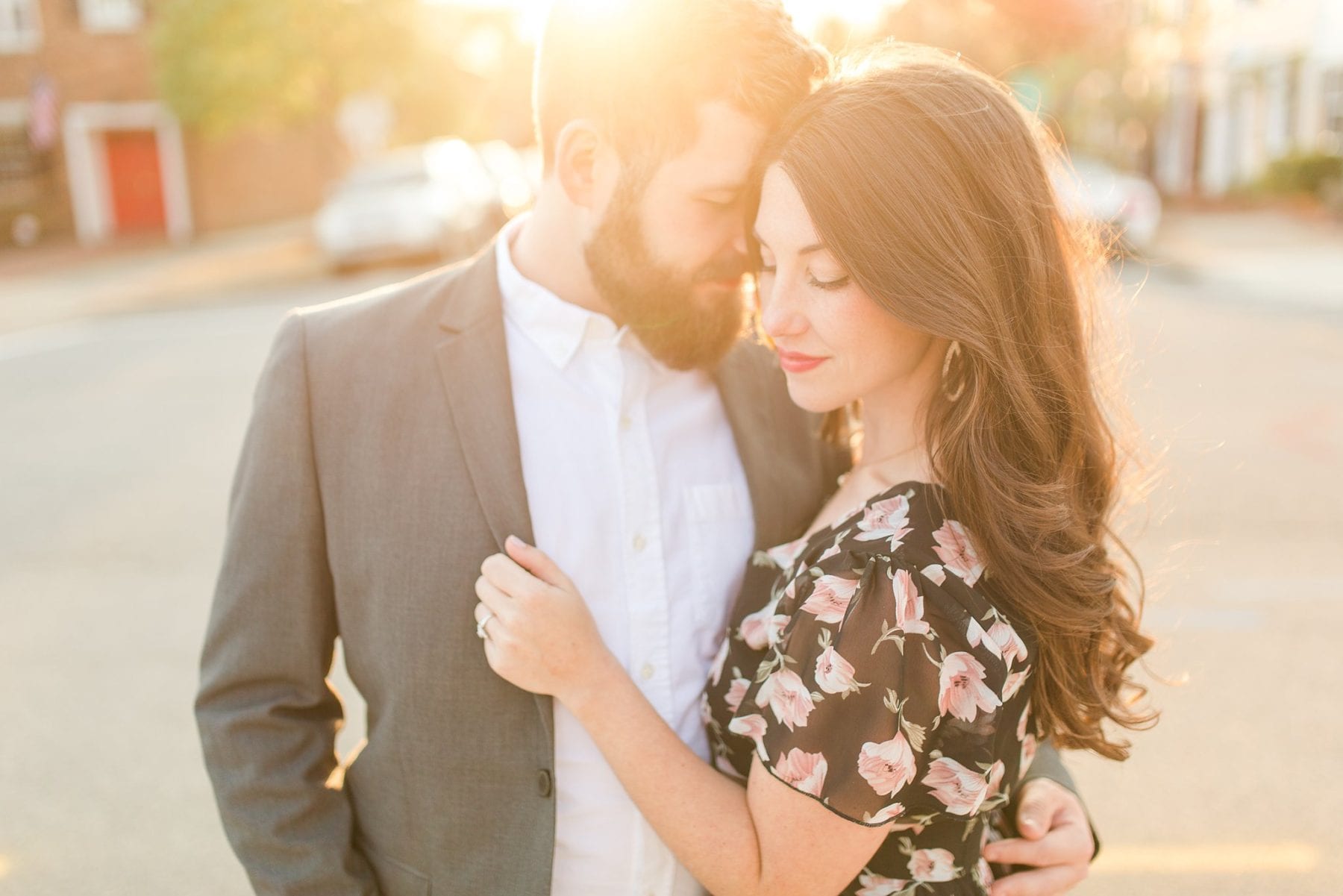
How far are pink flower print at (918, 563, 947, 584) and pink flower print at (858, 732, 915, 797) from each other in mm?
228

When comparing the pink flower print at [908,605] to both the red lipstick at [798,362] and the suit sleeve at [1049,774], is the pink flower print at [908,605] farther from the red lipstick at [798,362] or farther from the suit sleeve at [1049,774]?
the suit sleeve at [1049,774]

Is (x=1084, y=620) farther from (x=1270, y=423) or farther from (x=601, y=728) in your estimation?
(x=1270, y=423)

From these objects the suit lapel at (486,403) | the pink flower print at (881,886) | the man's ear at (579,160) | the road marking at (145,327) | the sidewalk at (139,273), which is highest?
the man's ear at (579,160)

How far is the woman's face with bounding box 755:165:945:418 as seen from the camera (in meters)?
1.81

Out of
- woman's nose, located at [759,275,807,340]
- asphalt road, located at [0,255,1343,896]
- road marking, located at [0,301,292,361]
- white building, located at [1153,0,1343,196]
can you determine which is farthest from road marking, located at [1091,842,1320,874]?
white building, located at [1153,0,1343,196]

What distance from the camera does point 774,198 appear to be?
1.84 m

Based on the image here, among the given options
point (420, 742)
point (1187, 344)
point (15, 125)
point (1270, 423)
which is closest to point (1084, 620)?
point (420, 742)

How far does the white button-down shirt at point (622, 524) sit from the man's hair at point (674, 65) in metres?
0.35

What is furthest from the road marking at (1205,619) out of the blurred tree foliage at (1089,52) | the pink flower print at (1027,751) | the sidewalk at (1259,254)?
the blurred tree foliage at (1089,52)

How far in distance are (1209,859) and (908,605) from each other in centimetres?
236

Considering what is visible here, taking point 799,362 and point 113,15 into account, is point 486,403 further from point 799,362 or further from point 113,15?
point 113,15

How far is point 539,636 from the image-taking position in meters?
1.76

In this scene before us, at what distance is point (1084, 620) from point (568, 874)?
3.14 ft

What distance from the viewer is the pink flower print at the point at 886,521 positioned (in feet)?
5.68
